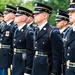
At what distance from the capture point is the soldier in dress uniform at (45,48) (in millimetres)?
6445

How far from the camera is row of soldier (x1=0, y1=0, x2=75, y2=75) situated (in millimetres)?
6208

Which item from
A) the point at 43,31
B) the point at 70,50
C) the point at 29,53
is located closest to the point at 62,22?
the point at 29,53

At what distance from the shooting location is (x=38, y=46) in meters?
6.73

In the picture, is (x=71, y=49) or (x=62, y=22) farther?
(x=62, y=22)

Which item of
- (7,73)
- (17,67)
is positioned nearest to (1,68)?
(7,73)

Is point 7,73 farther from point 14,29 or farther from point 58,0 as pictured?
point 58,0

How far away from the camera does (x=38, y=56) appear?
6727mm

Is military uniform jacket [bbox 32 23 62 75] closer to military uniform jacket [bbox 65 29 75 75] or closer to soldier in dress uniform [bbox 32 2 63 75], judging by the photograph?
soldier in dress uniform [bbox 32 2 63 75]

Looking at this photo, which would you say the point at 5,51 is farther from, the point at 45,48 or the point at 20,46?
the point at 45,48

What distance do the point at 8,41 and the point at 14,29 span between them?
13.8 inches

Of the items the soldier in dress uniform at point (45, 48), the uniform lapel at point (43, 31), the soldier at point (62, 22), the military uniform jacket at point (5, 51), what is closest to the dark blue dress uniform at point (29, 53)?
the soldier in dress uniform at point (45, 48)

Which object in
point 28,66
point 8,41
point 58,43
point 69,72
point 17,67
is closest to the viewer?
point 69,72

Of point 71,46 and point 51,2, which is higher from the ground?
→ point 51,2

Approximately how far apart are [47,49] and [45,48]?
0.04m
